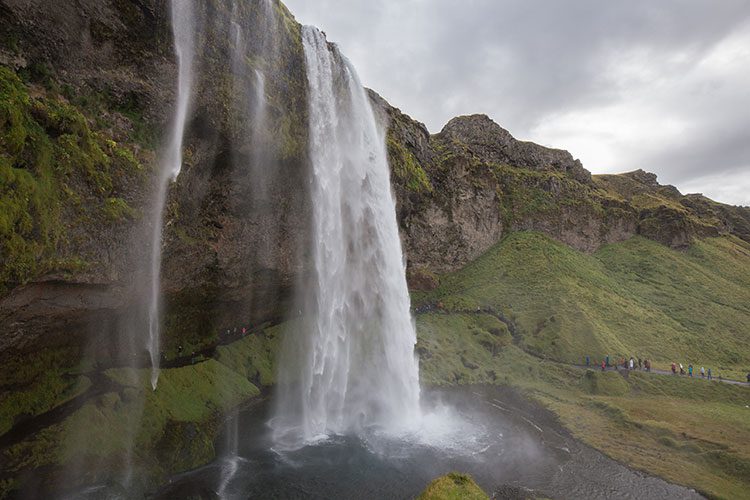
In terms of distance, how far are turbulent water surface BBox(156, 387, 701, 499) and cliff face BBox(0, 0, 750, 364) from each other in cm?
904

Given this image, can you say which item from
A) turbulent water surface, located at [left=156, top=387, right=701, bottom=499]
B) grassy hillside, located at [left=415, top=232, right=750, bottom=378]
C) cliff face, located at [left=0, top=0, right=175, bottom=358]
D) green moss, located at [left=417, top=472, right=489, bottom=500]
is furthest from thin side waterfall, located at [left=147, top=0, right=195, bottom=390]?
grassy hillside, located at [left=415, top=232, right=750, bottom=378]

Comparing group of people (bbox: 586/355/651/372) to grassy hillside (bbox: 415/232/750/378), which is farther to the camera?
grassy hillside (bbox: 415/232/750/378)

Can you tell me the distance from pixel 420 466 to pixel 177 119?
22433mm

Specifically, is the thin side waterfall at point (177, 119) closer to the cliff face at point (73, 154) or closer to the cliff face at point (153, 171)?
the cliff face at point (153, 171)

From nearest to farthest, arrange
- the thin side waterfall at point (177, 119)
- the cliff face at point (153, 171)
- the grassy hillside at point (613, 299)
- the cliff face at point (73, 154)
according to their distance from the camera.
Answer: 1. the cliff face at point (73, 154)
2. the cliff face at point (153, 171)
3. the thin side waterfall at point (177, 119)
4. the grassy hillside at point (613, 299)

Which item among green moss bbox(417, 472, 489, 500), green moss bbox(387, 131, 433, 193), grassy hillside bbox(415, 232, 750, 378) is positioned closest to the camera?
green moss bbox(417, 472, 489, 500)

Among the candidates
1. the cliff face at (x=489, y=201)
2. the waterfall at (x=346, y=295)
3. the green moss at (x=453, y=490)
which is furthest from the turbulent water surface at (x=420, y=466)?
the cliff face at (x=489, y=201)

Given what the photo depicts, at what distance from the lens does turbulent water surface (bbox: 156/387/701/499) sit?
18.9 m

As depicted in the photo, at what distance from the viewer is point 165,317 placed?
2692 cm

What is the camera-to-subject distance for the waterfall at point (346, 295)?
2834 cm

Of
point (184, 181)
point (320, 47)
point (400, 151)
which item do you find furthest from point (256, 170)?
point (400, 151)

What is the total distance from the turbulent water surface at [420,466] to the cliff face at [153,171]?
9.04 metres

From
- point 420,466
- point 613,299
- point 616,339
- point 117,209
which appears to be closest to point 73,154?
point 117,209

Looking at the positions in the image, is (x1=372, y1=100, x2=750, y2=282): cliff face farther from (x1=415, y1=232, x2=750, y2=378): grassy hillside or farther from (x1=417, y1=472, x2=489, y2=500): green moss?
(x1=417, y1=472, x2=489, y2=500): green moss
